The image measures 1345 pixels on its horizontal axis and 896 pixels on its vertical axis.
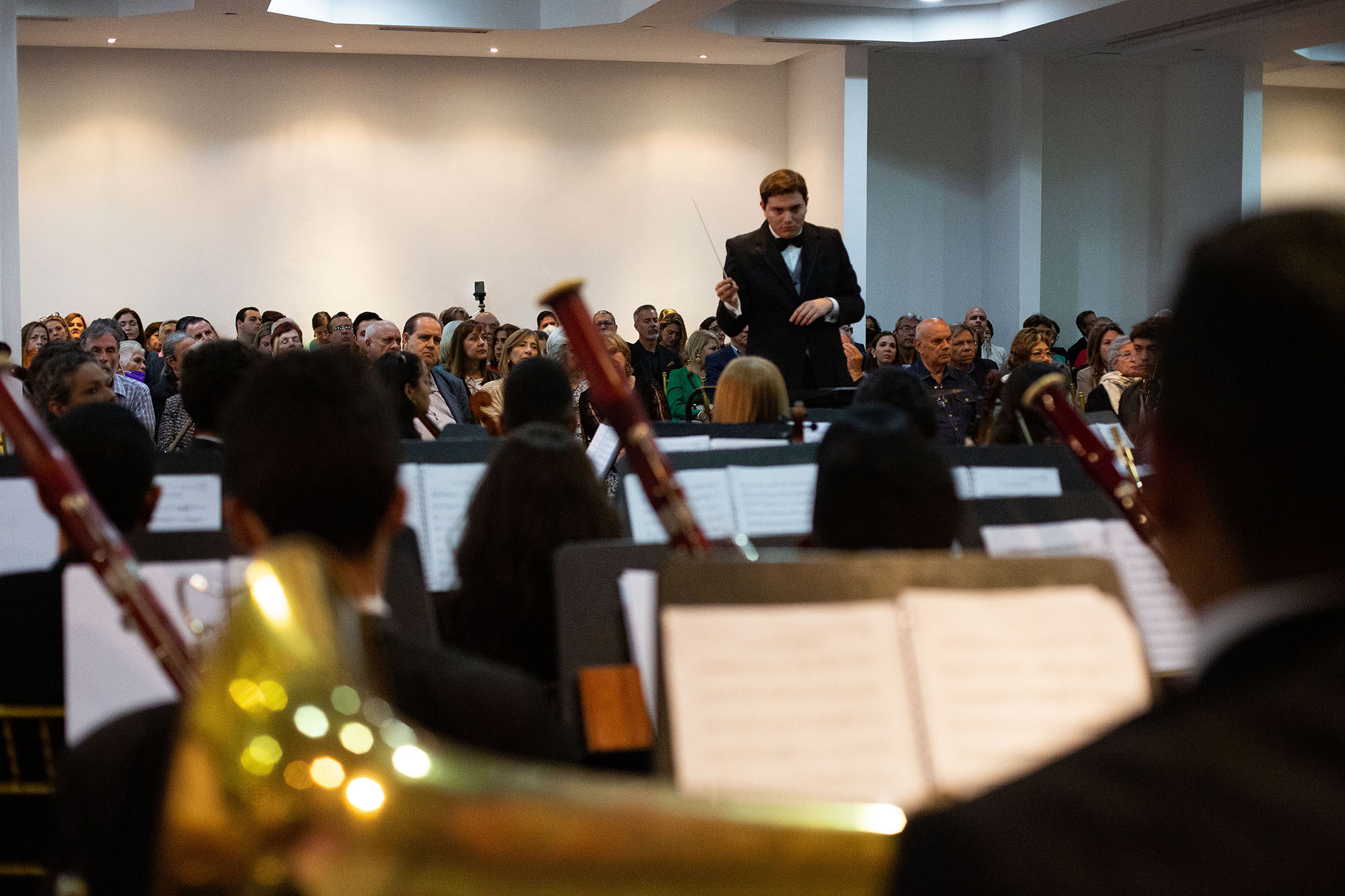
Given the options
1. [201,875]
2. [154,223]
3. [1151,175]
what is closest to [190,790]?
[201,875]

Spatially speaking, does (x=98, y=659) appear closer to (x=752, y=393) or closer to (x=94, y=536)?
(x=94, y=536)

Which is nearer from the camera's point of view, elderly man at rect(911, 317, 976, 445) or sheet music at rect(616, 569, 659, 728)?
sheet music at rect(616, 569, 659, 728)

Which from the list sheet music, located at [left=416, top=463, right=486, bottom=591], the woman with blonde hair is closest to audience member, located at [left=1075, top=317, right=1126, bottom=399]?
the woman with blonde hair

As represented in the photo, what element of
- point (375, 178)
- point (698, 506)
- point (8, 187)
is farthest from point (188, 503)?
point (375, 178)

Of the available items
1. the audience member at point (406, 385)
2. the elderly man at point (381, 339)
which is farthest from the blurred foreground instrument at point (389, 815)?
the elderly man at point (381, 339)

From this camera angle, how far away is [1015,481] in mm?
3346

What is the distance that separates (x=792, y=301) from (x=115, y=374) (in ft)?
10.7

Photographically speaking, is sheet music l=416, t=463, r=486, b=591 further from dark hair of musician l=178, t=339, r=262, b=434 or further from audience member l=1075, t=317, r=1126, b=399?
audience member l=1075, t=317, r=1126, b=399

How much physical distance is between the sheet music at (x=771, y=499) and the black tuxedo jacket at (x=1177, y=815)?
2641mm

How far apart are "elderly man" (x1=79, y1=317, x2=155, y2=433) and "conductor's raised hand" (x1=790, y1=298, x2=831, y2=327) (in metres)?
2.88

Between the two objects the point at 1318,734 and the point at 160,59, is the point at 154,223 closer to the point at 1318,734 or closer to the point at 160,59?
the point at 160,59

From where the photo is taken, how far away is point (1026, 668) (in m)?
1.44

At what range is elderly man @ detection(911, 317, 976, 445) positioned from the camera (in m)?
5.59

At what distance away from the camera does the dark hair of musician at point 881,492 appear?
6.25ft
